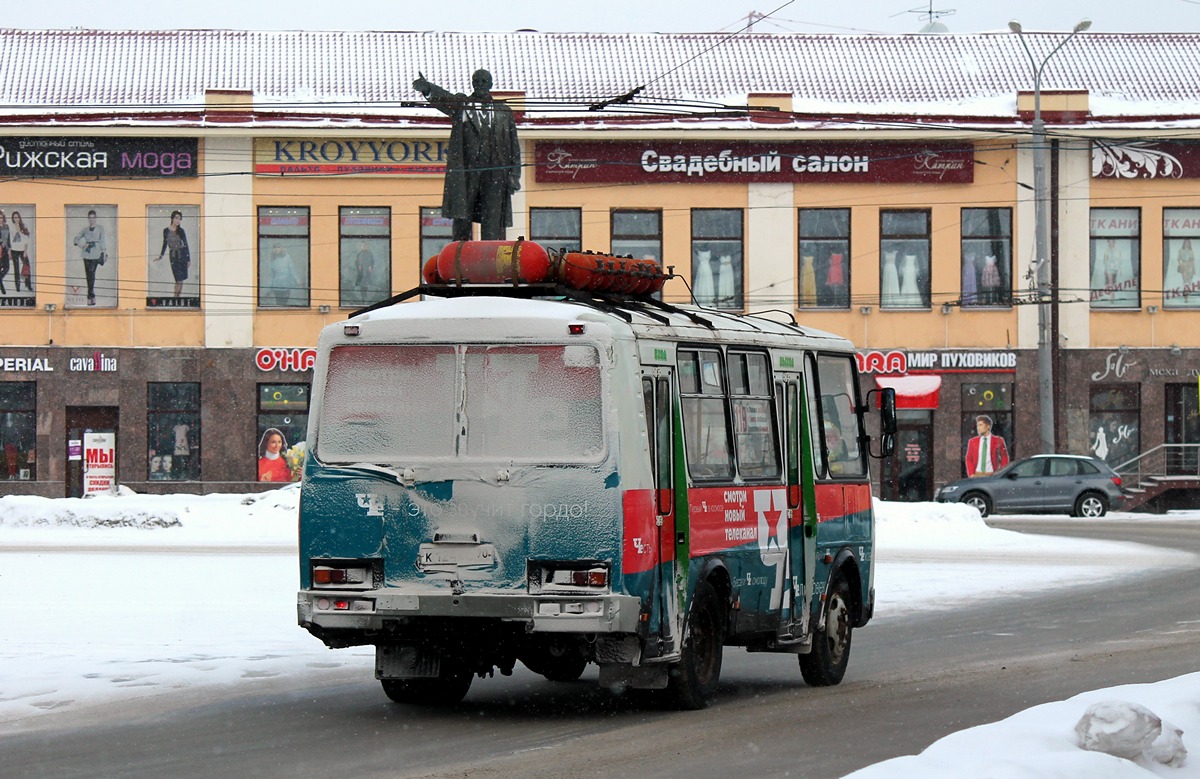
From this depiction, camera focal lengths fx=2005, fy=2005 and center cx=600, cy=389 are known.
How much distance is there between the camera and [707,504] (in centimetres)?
1248

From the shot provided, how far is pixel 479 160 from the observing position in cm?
2447

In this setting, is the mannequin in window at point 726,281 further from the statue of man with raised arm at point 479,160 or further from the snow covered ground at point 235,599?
the statue of man with raised arm at point 479,160

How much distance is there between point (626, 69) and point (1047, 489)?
1749 centimetres

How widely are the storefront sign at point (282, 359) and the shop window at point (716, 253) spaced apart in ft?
31.3

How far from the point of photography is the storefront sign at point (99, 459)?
47.0 m

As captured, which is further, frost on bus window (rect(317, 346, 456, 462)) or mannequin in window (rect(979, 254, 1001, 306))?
mannequin in window (rect(979, 254, 1001, 306))

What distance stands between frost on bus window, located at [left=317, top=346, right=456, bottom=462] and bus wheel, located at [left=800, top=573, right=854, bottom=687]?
370 cm

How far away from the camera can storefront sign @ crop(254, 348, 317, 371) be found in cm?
4744

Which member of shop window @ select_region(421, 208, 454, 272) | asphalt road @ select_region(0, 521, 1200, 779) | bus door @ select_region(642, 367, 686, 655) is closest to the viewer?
asphalt road @ select_region(0, 521, 1200, 779)

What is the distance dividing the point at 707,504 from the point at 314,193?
Result: 120 ft

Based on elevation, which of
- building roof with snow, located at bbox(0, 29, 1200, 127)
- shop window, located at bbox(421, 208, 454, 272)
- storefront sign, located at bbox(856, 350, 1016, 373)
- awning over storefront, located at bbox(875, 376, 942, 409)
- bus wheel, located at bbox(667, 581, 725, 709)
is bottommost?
bus wheel, located at bbox(667, 581, 725, 709)

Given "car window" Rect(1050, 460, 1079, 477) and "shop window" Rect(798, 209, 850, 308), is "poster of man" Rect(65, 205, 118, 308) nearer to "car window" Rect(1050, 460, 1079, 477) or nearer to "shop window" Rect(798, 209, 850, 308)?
"shop window" Rect(798, 209, 850, 308)

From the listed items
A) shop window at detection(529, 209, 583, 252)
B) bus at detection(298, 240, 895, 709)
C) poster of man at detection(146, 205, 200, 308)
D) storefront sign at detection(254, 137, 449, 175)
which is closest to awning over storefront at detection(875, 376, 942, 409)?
shop window at detection(529, 209, 583, 252)

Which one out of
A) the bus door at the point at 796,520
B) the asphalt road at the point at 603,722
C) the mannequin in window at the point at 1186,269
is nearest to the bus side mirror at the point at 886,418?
the bus door at the point at 796,520
